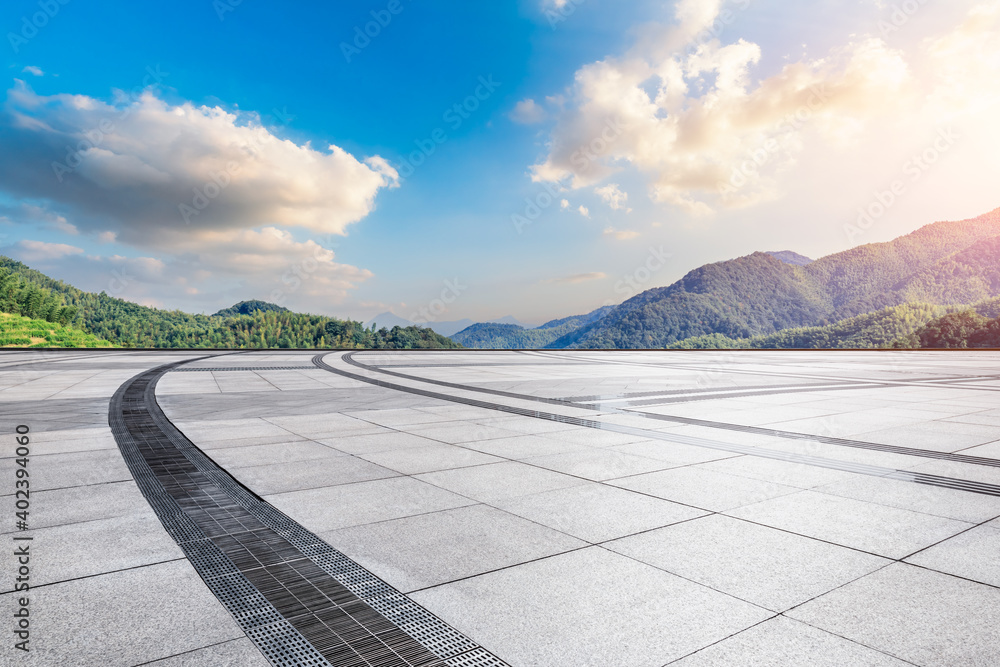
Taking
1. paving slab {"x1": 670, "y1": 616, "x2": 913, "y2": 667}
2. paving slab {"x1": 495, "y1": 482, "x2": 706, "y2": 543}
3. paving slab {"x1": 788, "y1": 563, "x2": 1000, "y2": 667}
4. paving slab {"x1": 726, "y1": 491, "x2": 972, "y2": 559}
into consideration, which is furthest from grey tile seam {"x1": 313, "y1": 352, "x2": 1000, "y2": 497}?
paving slab {"x1": 670, "y1": 616, "x2": 913, "y2": 667}

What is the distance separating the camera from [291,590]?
9.37 feet

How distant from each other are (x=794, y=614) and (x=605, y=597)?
0.93 m

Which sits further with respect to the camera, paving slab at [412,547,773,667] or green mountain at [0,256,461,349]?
green mountain at [0,256,461,349]

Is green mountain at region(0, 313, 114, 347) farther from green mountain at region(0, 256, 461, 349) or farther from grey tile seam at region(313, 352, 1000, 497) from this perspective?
grey tile seam at region(313, 352, 1000, 497)

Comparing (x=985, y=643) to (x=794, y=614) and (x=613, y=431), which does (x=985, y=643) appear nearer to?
(x=794, y=614)

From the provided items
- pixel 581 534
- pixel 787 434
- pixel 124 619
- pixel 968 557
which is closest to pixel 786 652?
pixel 581 534

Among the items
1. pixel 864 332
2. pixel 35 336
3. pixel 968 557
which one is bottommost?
pixel 968 557

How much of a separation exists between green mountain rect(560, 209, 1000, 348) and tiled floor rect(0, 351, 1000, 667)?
123 metres

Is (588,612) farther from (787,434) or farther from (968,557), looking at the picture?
(787,434)

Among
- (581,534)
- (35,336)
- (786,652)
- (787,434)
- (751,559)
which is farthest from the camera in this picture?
(35,336)

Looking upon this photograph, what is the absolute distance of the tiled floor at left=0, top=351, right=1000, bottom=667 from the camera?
2393 millimetres

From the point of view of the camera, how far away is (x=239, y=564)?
3.17 metres

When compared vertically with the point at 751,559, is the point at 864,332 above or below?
above

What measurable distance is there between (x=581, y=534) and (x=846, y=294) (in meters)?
215
